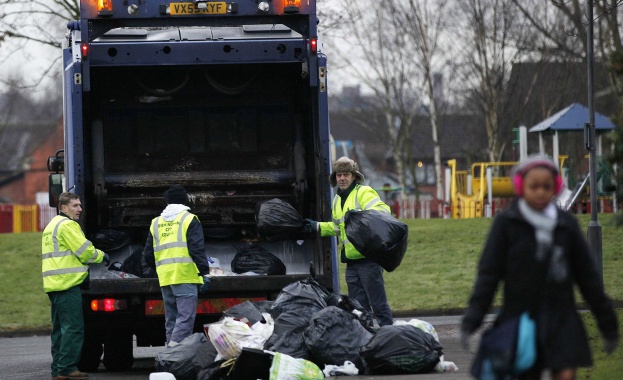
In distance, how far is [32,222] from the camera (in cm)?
3366

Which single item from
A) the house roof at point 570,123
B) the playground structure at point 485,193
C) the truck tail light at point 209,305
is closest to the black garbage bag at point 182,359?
the truck tail light at point 209,305

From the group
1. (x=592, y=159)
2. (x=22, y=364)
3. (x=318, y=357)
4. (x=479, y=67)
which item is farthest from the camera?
(x=479, y=67)

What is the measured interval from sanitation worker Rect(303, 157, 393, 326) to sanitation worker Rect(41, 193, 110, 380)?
5.63ft

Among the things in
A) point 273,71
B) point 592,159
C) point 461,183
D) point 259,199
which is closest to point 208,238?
point 259,199

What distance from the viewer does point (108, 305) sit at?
930cm

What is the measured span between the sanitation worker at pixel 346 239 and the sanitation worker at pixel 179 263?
0.99 m

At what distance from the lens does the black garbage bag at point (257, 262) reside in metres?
9.66

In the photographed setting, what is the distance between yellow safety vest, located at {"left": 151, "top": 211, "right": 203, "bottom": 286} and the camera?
8859mm

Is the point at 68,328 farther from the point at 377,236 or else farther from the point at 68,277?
the point at 377,236

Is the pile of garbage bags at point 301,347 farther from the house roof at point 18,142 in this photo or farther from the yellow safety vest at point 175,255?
the house roof at point 18,142

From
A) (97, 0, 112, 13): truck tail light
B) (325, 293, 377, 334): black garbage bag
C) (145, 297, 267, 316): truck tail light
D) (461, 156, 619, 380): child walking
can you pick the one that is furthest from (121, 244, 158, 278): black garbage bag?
(461, 156, 619, 380): child walking

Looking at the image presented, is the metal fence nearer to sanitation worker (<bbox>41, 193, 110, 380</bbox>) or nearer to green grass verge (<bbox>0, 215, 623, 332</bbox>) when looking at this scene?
green grass verge (<bbox>0, 215, 623, 332</bbox>)

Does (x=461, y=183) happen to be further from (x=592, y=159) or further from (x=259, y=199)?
(x=259, y=199)

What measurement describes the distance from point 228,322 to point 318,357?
0.65m
